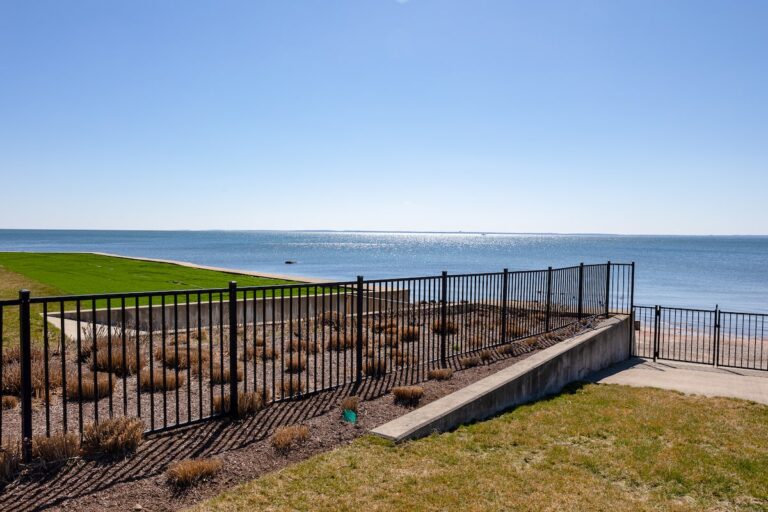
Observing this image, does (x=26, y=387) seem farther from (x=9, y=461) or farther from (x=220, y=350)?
(x=220, y=350)

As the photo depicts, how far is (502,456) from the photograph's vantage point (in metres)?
5.88

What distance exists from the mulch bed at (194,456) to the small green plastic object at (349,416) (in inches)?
3.2

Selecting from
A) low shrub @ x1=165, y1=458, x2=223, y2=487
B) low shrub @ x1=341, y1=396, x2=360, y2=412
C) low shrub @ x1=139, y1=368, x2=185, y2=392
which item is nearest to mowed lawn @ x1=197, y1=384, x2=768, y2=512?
low shrub @ x1=165, y1=458, x2=223, y2=487

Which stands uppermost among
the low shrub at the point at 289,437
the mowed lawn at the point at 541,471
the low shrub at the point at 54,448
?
the low shrub at the point at 54,448

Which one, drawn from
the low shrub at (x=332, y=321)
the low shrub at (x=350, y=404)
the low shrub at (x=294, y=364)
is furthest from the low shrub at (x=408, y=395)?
the low shrub at (x=294, y=364)

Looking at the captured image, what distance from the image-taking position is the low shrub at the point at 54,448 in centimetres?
492

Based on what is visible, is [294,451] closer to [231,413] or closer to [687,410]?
[231,413]

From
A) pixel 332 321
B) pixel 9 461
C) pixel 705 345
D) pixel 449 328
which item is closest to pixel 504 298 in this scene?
pixel 449 328

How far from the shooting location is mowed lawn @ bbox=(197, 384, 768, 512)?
186 inches

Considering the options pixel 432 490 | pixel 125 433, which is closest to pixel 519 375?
pixel 432 490

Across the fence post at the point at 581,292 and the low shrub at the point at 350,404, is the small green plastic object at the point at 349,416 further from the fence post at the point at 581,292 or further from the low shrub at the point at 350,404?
the fence post at the point at 581,292

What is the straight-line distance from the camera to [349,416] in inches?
260

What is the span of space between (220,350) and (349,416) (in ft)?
9.03

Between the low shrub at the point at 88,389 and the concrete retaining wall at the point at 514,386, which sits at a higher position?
the low shrub at the point at 88,389
